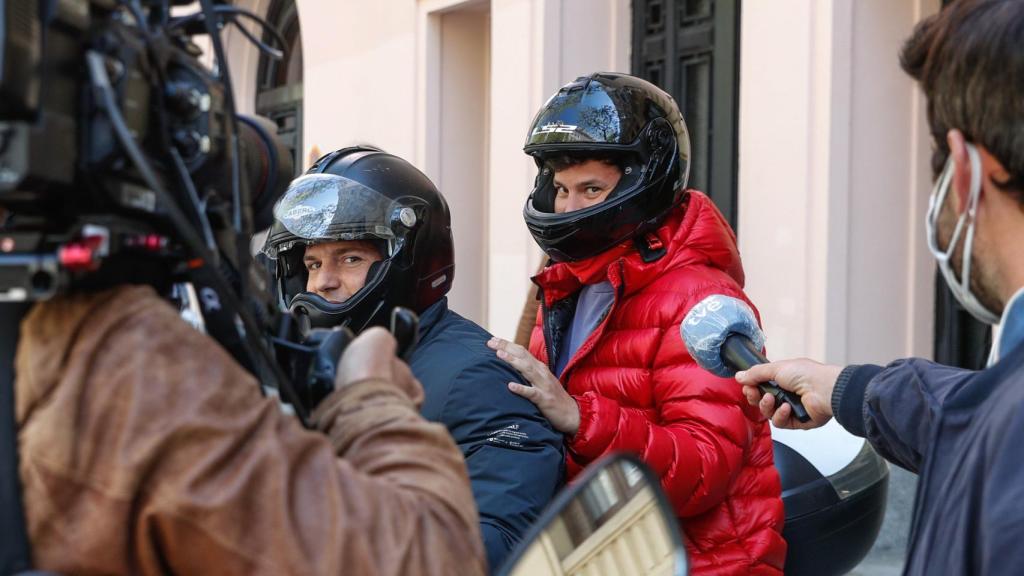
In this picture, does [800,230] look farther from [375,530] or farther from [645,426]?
[375,530]

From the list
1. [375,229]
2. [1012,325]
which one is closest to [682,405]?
[375,229]

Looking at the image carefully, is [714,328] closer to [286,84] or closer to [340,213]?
[340,213]

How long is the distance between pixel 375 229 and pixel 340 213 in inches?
3.5

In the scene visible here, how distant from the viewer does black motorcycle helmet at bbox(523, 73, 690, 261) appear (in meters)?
2.80

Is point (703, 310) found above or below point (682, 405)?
above

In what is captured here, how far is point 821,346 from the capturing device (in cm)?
510

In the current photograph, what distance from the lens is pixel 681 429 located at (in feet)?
8.00

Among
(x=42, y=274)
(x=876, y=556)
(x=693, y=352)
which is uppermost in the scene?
(x=42, y=274)

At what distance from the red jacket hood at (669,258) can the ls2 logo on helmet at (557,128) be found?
1.04ft

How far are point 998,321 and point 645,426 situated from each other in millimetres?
1019

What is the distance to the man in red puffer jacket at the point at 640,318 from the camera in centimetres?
239

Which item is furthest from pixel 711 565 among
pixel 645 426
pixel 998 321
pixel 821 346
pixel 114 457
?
pixel 821 346

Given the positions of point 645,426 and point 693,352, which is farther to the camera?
point 645,426

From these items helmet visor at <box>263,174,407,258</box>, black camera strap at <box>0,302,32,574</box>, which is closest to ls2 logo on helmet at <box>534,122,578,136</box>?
helmet visor at <box>263,174,407,258</box>
